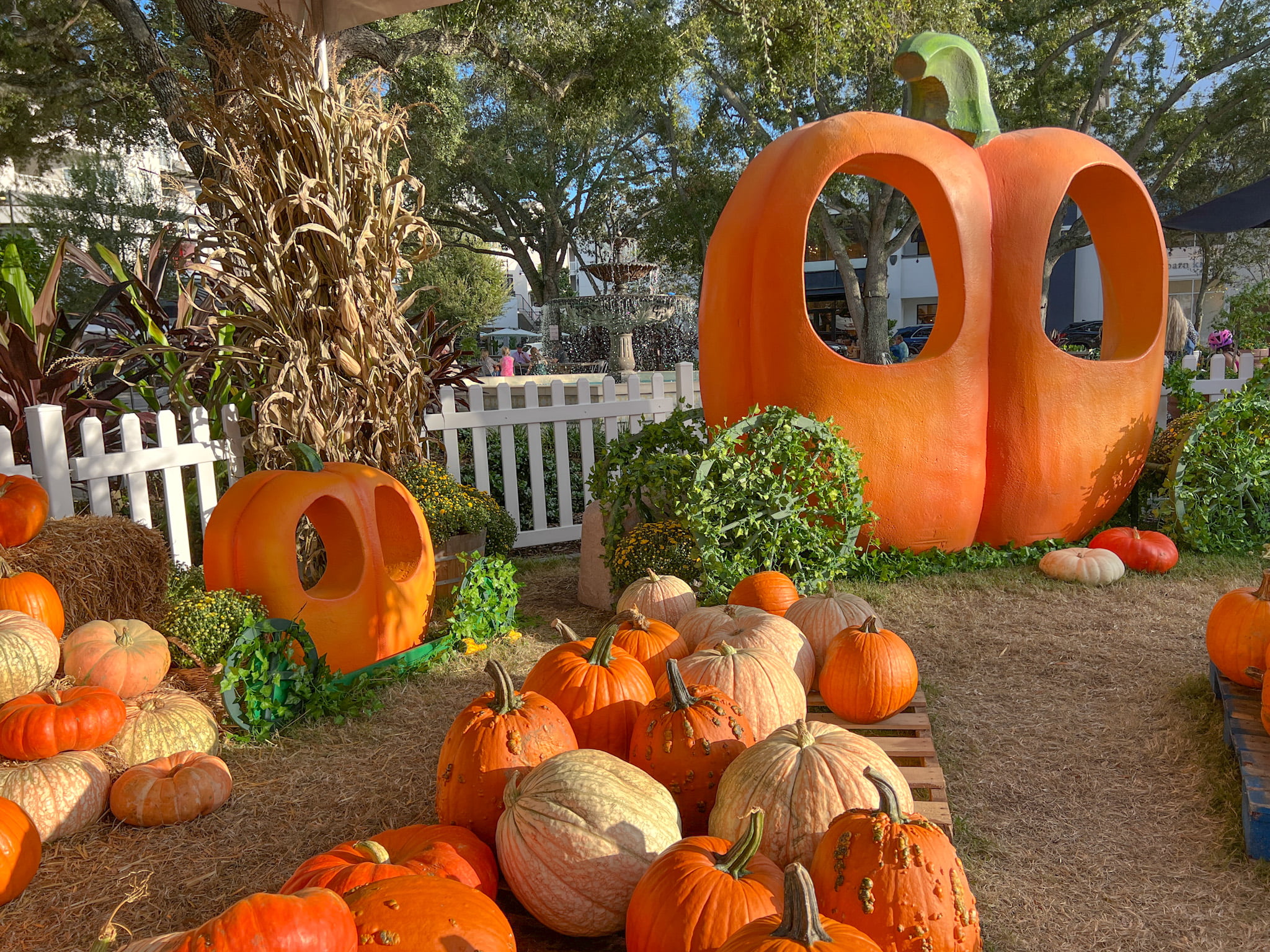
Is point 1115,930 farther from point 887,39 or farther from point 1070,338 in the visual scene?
point 1070,338

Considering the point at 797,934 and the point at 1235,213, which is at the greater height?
the point at 1235,213

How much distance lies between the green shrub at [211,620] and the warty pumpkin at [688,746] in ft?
6.34

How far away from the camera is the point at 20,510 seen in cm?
357

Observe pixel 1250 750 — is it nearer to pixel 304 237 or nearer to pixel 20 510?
pixel 304 237

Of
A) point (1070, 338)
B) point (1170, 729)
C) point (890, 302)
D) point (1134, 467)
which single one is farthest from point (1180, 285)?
point (1170, 729)

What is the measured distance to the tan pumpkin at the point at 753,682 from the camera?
8.13 ft

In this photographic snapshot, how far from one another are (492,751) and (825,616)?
158cm

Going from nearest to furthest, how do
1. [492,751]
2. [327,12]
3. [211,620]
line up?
[492,751] → [211,620] → [327,12]

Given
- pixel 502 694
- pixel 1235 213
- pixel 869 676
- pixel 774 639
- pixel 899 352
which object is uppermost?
pixel 1235 213

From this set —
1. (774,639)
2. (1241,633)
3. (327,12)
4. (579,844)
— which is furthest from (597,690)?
(327,12)

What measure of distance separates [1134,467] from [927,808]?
14.2 feet

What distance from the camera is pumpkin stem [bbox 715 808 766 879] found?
1.58 meters

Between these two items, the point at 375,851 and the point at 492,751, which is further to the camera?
the point at 492,751

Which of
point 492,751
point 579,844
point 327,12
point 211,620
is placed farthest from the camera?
point 327,12
